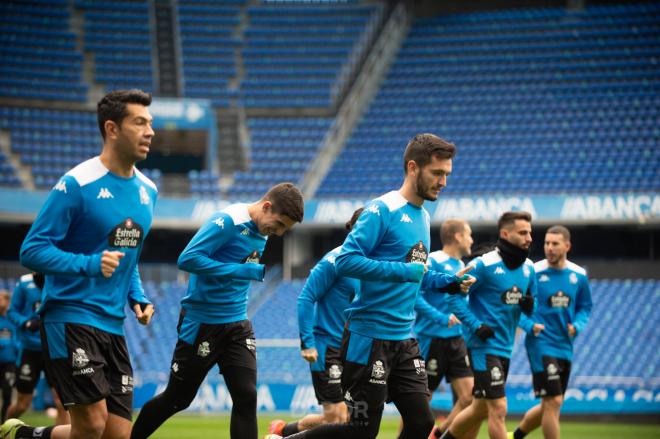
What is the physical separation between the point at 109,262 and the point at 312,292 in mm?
4102

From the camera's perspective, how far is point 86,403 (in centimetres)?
607

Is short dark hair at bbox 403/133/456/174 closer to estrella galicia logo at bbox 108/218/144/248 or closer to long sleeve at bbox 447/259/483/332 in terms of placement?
estrella galicia logo at bbox 108/218/144/248

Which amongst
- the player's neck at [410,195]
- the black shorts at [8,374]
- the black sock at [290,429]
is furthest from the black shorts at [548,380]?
the black shorts at [8,374]

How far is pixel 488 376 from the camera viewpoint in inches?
381

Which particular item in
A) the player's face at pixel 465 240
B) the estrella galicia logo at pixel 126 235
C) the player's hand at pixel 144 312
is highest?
the estrella galicia logo at pixel 126 235

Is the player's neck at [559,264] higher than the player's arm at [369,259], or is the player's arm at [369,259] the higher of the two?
the player's arm at [369,259]

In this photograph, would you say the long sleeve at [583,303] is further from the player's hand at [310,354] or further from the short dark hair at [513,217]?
the player's hand at [310,354]

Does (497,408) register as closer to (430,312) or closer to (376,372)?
(430,312)

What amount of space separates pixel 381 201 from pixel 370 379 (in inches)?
51.7

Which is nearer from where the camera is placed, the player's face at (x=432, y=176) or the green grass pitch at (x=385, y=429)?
the player's face at (x=432, y=176)

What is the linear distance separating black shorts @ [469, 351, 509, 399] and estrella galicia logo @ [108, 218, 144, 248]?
14.8 ft

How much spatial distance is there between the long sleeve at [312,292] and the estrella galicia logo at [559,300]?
2.89 m

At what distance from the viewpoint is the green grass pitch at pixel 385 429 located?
15102 mm

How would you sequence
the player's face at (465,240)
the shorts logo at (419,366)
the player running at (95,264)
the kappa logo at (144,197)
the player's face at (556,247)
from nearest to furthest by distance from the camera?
the player running at (95,264) → the kappa logo at (144,197) → the shorts logo at (419,366) → the player's face at (556,247) → the player's face at (465,240)
